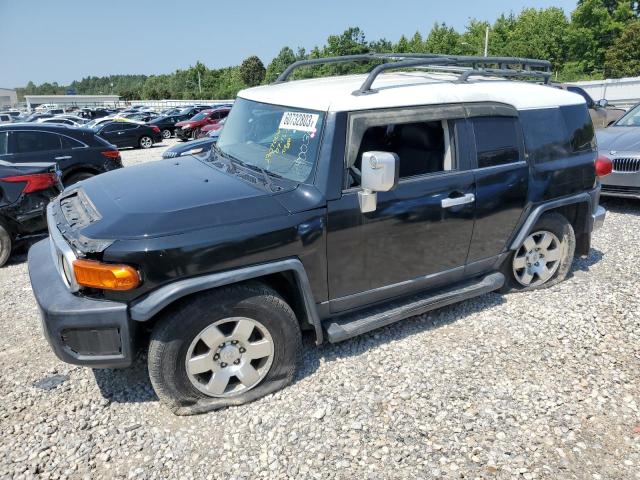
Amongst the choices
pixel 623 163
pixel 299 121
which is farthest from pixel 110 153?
pixel 623 163

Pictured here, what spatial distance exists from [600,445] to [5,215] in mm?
6205

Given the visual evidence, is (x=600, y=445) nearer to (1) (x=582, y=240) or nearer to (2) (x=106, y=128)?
(1) (x=582, y=240)

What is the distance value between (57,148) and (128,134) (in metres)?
12.2

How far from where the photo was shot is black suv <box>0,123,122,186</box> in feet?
26.8

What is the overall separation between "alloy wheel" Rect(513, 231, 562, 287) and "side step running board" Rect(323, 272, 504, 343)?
46cm

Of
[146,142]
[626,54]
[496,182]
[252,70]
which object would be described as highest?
[252,70]

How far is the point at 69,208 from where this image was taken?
3266 mm

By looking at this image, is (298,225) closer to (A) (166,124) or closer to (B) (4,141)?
(B) (4,141)

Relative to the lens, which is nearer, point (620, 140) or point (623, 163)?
point (623, 163)

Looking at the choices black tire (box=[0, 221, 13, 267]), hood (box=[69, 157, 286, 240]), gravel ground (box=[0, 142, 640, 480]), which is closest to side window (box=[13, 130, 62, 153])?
→ black tire (box=[0, 221, 13, 267])

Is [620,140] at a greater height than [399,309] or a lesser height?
greater

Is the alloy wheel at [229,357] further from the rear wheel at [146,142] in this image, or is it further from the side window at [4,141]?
the rear wheel at [146,142]

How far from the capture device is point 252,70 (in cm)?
9019

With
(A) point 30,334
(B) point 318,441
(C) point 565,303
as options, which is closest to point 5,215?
(A) point 30,334
